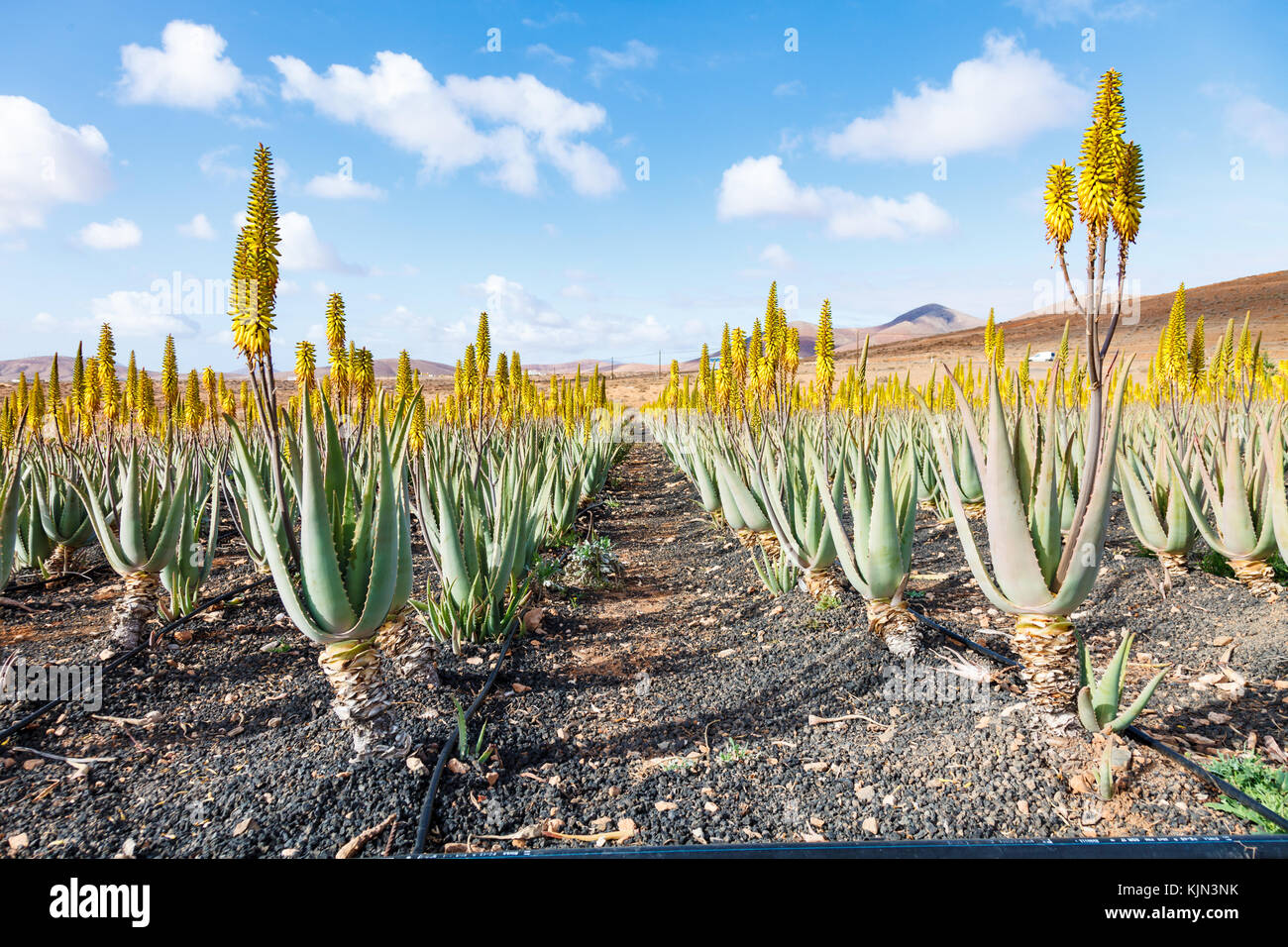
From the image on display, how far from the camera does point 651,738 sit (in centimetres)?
249

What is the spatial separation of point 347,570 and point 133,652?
6.06 ft

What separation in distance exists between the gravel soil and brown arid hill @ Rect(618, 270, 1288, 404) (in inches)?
1061

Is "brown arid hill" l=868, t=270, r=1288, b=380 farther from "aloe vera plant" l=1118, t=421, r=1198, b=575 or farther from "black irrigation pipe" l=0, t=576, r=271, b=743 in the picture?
"black irrigation pipe" l=0, t=576, r=271, b=743

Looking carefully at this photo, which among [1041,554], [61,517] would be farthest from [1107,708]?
[61,517]

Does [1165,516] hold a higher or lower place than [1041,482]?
lower

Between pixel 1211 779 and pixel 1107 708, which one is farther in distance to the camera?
→ pixel 1107 708

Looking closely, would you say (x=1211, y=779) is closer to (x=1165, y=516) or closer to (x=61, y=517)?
(x=1165, y=516)

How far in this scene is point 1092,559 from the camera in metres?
1.99

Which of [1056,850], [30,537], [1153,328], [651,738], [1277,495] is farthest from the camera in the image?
[1153,328]
